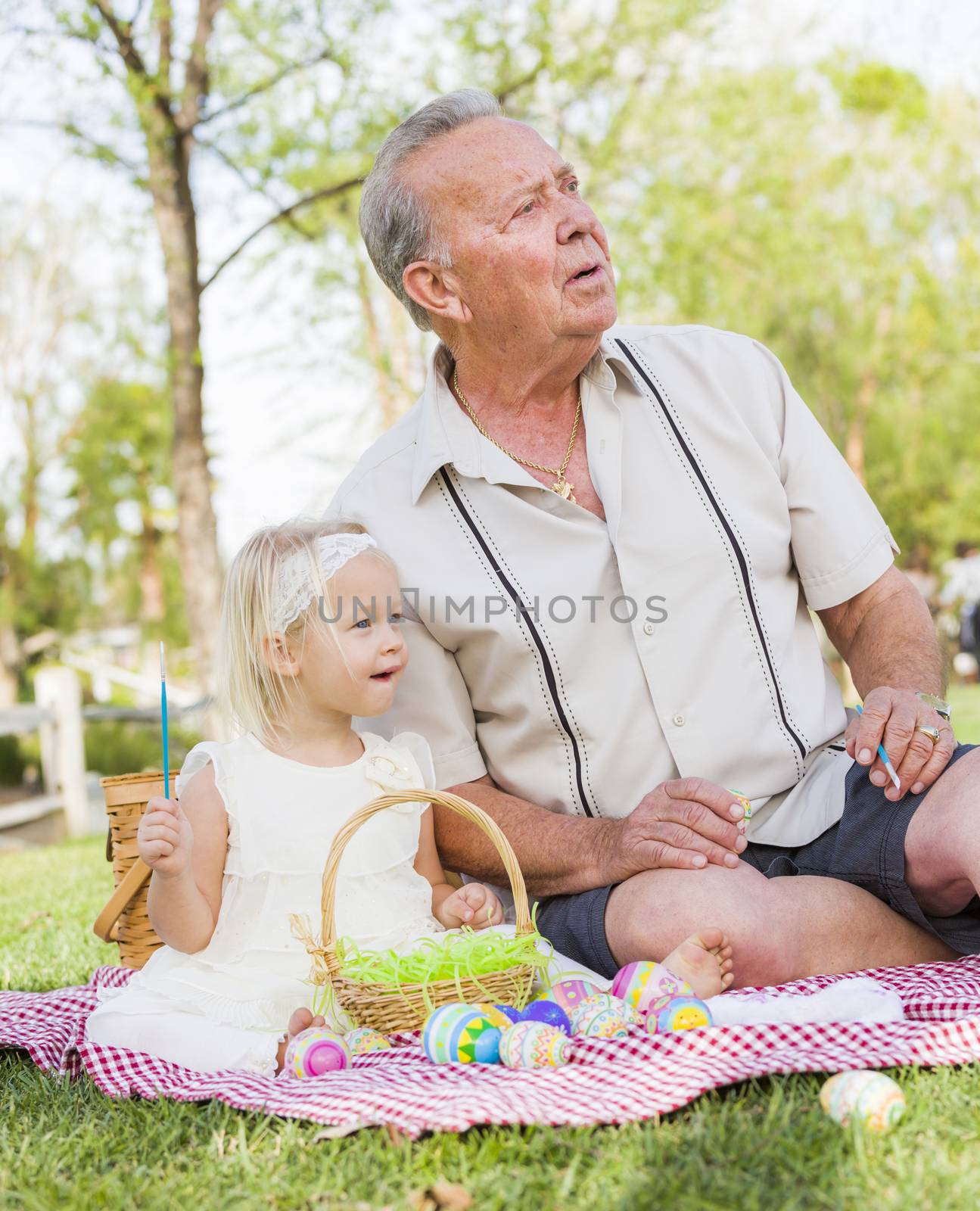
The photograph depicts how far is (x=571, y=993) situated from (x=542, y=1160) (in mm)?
634

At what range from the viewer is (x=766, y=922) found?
241 cm

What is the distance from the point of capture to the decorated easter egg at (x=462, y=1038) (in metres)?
2.14

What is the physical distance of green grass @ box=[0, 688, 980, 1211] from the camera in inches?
62.5

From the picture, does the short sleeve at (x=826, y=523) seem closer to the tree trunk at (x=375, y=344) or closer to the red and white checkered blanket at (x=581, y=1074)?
the red and white checkered blanket at (x=581, y=1074)

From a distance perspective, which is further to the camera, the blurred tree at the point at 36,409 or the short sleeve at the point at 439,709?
the blurred tree at the point at 36,409

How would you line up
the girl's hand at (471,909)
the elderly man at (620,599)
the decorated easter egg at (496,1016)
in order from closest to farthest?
the decorated easter egg at (496,1016) → the elderly man at (620,599) → the girl's hand at (471,909)

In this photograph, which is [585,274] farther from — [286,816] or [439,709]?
[286,816]

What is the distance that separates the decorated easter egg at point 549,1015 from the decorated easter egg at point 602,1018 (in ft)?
0.08

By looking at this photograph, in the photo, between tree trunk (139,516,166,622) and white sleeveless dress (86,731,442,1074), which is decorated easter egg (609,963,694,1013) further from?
tree trunk (139,516,166,622)

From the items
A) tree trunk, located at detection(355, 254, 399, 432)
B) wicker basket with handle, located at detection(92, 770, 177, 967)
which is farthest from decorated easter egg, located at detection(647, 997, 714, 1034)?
tree trunk, located at detection(355, 254, 399, 432)

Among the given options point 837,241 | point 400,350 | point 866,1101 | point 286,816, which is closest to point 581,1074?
point 866,1101

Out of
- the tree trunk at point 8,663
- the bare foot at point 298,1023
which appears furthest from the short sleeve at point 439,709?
the tree trunk at point 8,663

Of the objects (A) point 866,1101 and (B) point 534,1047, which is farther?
(B) point 534,1047

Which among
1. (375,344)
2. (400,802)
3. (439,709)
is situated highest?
(375,344)
